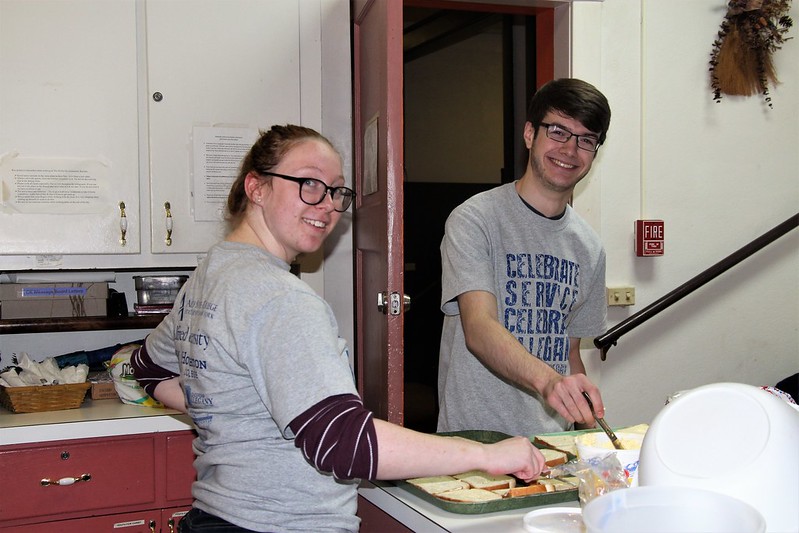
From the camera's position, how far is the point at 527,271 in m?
2.09

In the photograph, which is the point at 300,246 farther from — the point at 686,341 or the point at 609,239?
the point at 686,341

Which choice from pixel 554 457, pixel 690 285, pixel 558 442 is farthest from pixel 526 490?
pixel 690 285

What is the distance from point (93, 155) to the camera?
2760 millimetres

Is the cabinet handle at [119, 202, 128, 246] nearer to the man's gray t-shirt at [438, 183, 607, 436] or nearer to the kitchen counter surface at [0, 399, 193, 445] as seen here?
the kitchen counter surface at [0, 399, 193, 445]

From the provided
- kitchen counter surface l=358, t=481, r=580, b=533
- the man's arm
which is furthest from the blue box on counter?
kitchen counter surface l=358, t=481, r=580, b=533

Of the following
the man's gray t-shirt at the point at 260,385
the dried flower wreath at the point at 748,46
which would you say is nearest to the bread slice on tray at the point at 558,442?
the man's gray t-shirt at the point at 260,385

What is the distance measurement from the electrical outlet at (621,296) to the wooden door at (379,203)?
3.60ft

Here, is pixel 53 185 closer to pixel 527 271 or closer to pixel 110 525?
pixel 110 525

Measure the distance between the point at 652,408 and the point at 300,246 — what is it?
2.45 m

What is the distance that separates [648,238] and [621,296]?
0.28 meters

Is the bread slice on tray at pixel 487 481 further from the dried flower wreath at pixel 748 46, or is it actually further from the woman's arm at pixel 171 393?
the dried flower wreath at pixel 748 46

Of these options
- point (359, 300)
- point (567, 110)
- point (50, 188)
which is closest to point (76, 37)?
point (50, 188)

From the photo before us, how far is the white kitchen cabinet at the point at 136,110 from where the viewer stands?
2689mm

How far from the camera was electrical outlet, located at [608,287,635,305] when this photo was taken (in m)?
3.32
